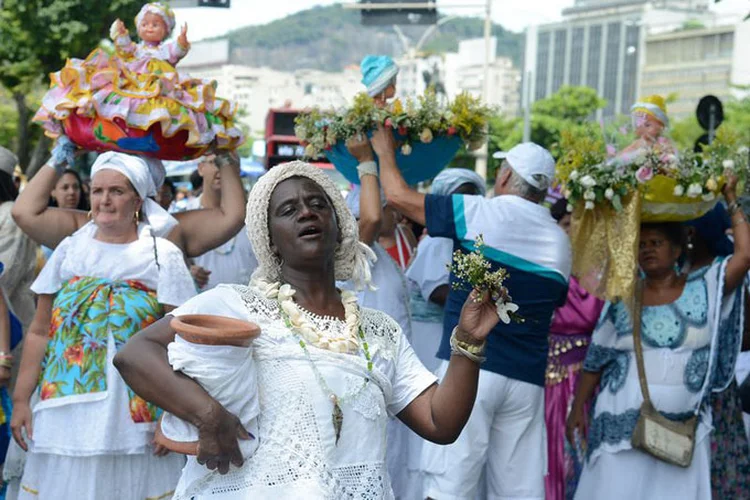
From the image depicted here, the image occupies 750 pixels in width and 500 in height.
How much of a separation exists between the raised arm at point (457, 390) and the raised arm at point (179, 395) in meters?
0.70

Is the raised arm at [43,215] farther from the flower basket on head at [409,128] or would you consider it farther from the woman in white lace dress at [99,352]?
the flower basket on head at [409,128]

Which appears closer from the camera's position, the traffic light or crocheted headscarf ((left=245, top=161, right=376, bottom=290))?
crocheted headscarf ((left=245, top=161, right=376, bottom=290))

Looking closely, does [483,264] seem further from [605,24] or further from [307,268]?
[605,24]

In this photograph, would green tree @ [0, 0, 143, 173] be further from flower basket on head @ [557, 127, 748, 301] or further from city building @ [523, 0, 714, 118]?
city building @ [523, 0, 714, 118]

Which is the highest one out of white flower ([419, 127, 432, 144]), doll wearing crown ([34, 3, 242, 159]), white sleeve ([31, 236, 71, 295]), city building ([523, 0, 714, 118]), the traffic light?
city building ([523, 0, 714, 118])

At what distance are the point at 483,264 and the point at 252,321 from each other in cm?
72

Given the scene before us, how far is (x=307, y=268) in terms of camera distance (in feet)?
12.0

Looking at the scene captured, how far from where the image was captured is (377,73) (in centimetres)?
670

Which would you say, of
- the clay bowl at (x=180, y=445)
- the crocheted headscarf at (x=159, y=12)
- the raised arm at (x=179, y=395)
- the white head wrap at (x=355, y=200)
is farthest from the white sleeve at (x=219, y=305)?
the white head wrap at (x=355, y=200)

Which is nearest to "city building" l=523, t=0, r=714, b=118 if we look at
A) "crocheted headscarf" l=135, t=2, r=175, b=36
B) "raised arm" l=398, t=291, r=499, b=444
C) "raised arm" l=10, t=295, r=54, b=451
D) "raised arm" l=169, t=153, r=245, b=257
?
"crocheted headscarf" l=135, t=2, r=175, b=36

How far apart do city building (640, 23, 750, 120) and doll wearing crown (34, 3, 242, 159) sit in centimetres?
12612

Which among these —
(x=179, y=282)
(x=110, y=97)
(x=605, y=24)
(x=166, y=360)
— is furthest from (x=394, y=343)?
(x=605, y=24)

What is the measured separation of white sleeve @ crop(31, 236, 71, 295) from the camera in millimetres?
5402

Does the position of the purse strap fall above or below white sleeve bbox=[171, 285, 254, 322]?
below
